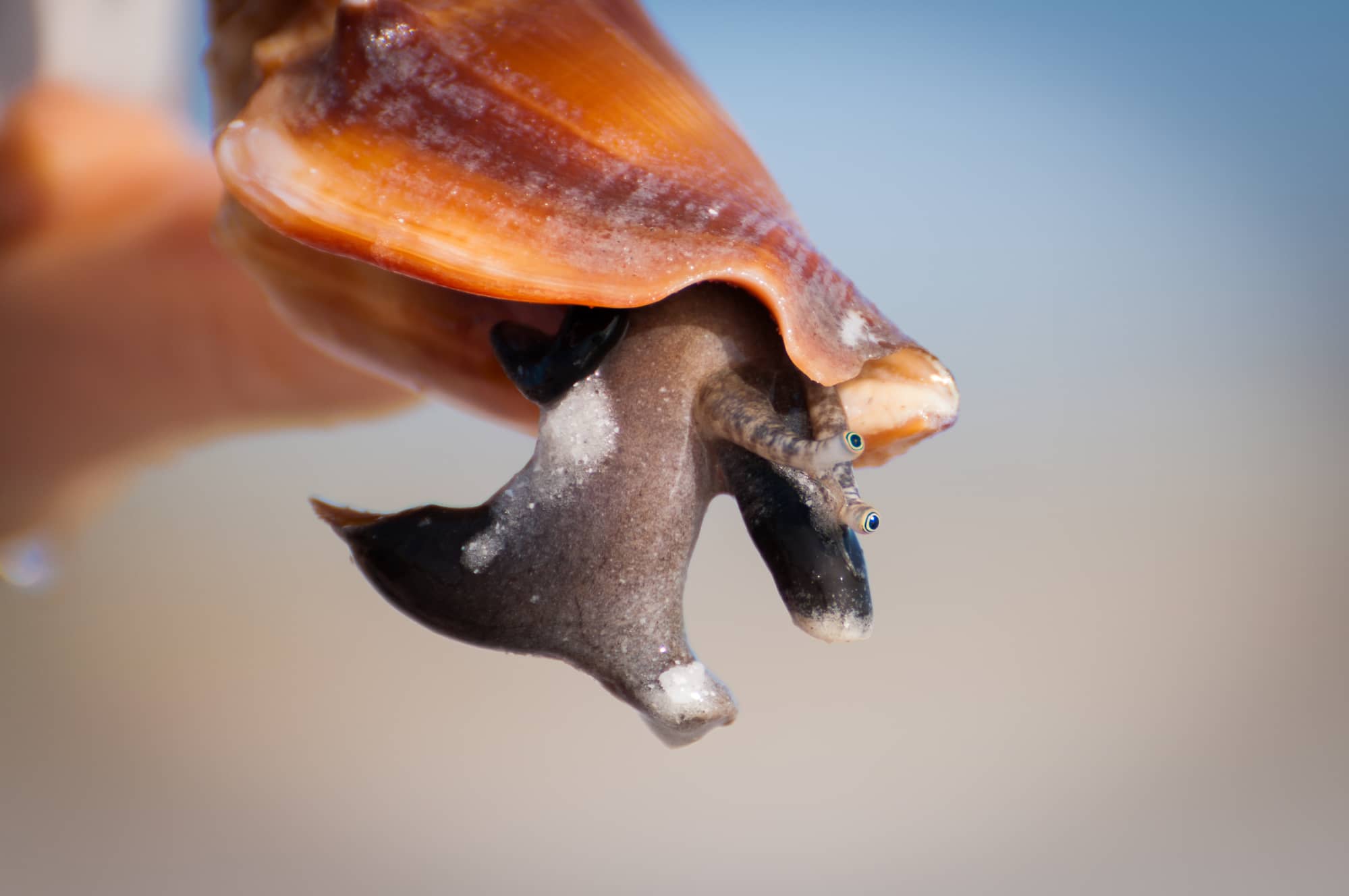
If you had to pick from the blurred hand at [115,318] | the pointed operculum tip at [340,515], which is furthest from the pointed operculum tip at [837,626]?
the blurred hand at [115,318]

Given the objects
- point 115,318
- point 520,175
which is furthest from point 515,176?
point 115,318

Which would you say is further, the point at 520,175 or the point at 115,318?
the point at 115,318

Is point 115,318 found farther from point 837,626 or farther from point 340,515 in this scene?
point 837,626

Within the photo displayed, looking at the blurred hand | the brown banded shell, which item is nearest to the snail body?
the brown banded shell

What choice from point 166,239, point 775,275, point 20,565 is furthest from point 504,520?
point 20,565

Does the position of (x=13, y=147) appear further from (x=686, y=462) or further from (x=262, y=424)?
(x=686, y=462)

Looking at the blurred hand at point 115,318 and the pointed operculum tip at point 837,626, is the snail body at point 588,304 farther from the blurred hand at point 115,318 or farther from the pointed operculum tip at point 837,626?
the blurred hand at point 115,318
